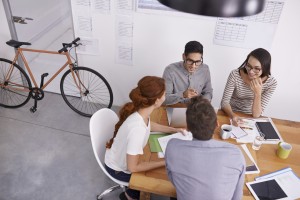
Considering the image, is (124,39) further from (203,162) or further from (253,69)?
(203,162)

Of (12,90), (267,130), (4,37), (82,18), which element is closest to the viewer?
(267,130)

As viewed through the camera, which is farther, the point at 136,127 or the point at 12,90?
the point at 12,90

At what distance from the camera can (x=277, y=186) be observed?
1.63m

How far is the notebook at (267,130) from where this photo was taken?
6.42 feet

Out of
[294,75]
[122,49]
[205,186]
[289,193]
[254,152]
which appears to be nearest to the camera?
[205,186]

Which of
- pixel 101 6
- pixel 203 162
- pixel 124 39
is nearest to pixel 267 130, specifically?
pixel 203 162

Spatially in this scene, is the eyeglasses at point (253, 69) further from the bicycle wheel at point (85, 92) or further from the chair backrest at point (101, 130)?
the bicycle wheel at point (85, 92)

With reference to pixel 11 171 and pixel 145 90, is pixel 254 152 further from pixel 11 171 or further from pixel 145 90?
pixel 11 171

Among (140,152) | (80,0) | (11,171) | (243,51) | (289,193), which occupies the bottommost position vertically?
(11,171)

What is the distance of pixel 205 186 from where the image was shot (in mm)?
1375

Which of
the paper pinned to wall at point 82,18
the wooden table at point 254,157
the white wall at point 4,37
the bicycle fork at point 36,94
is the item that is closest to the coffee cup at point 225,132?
the wooden table at point 254,157

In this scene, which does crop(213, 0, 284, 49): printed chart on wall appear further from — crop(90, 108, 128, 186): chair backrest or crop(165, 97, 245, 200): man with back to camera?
crop(165, 97, 245, 200): man with back to camera

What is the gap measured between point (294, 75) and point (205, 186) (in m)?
1.97

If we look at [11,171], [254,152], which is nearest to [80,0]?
[11,171]
